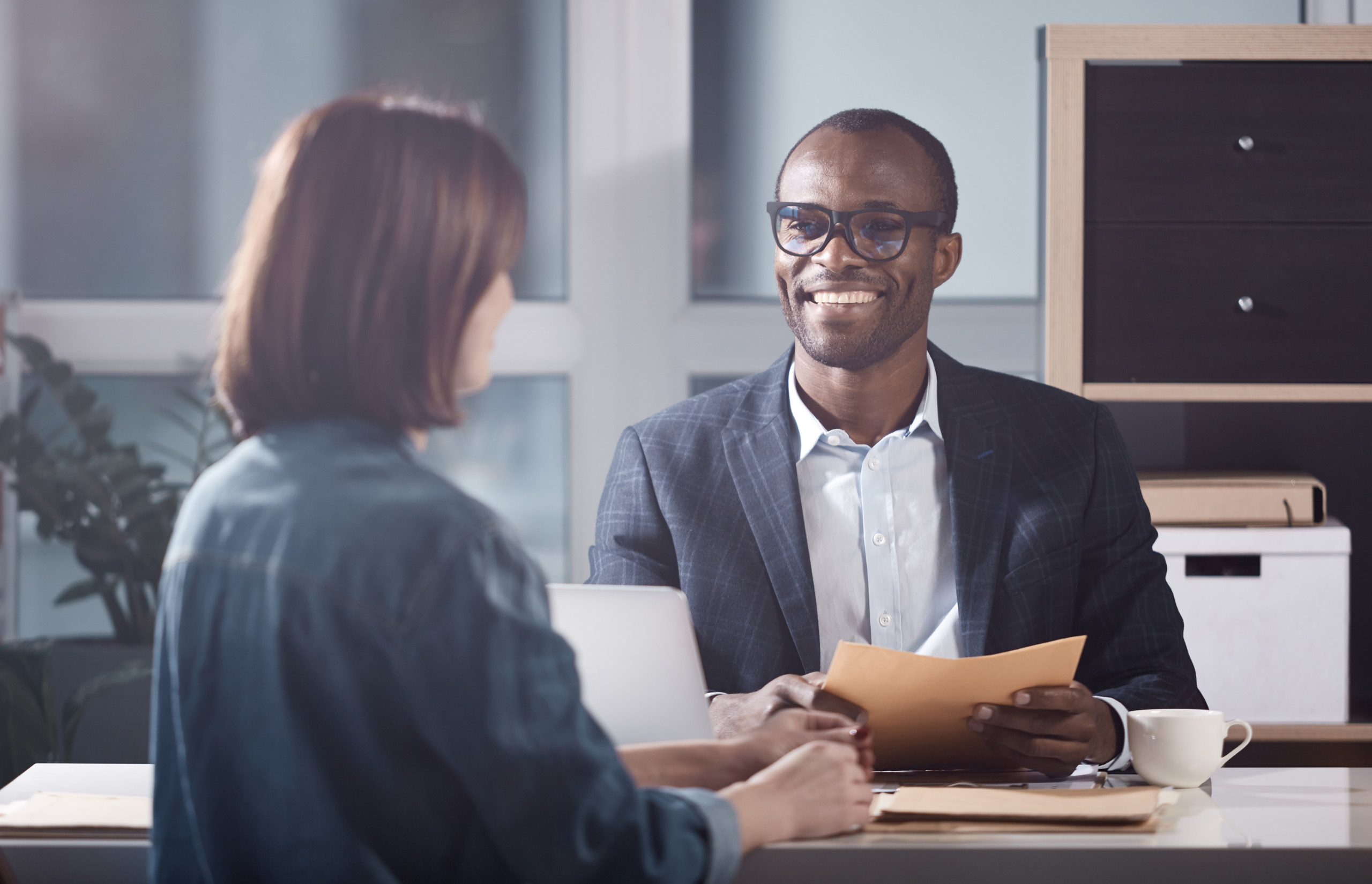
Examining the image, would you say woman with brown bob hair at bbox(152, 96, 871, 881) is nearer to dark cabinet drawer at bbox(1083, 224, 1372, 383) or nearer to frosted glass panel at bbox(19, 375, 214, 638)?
dark cabinet drawer at bbox(1083, 224, 1372, 383)

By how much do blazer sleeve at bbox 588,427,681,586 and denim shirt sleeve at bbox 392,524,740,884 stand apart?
801mm

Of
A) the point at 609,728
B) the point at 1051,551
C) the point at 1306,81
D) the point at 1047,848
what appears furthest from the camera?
the point at 1306,81

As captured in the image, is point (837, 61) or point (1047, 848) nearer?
point (1047, 848)

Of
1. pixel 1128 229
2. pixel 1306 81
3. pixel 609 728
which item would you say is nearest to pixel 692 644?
pixel 609 728

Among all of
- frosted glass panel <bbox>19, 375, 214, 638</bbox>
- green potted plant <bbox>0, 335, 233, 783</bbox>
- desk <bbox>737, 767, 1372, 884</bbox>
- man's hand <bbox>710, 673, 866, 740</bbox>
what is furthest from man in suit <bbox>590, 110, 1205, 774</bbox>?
frosted glass panel <bbox>19, 375, 214, 638</bbox>

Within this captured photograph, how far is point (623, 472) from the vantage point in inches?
66.7

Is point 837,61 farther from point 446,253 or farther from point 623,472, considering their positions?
point 446,253

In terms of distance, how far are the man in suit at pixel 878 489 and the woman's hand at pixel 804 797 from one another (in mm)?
566

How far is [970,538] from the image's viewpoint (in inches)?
62.2

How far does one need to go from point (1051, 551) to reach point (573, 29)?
5.55ft

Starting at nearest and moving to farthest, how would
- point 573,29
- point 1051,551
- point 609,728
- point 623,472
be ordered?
point 609,728 < point 1051,551 < point 623,472 < point 573,29

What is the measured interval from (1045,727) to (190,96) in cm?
240

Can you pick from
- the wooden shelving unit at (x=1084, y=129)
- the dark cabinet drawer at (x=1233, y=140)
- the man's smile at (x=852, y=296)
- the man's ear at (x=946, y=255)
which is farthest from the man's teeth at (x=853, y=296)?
the dark cabinet drawer at (x=1233, y=140)

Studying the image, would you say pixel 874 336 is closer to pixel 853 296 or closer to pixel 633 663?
pixel 853 296
